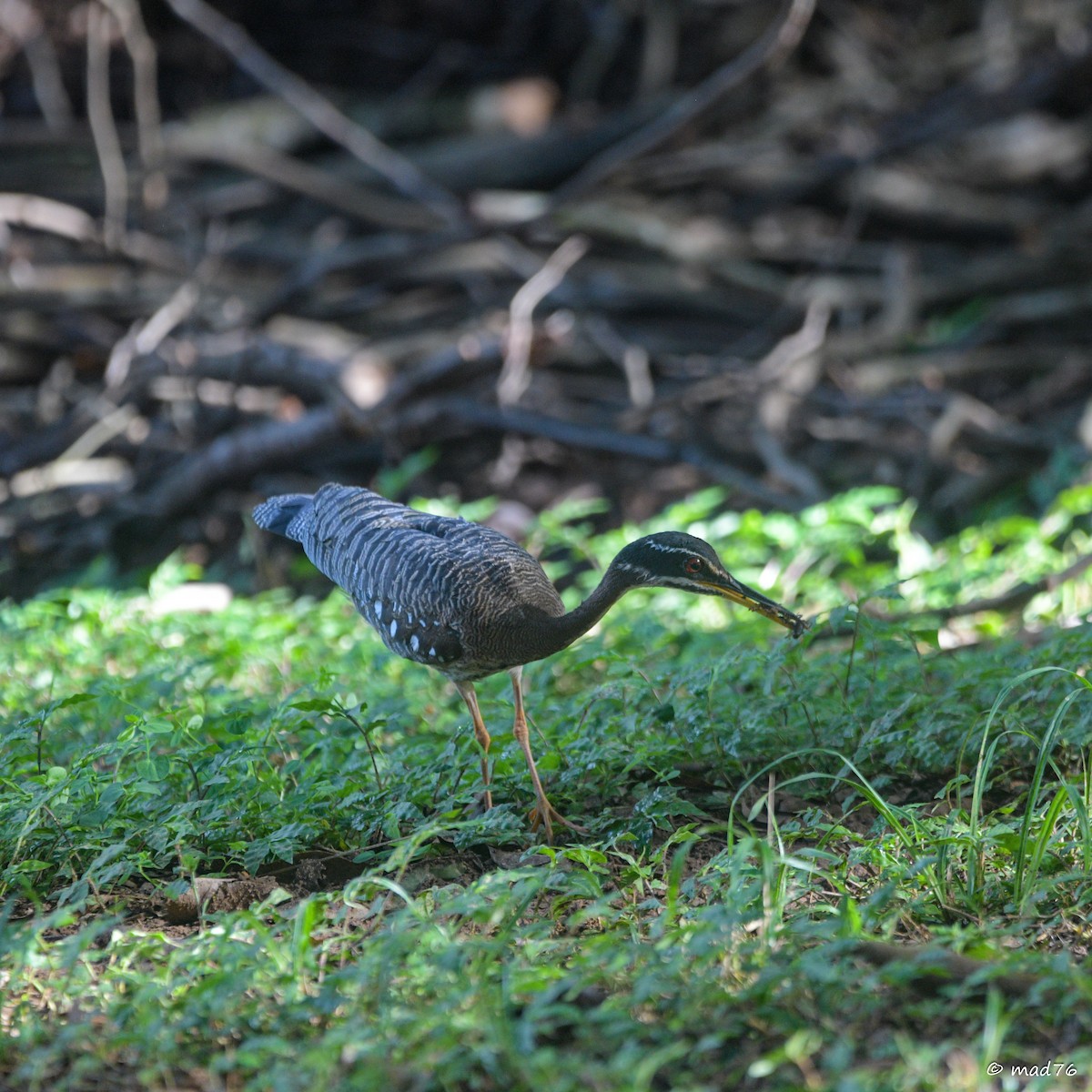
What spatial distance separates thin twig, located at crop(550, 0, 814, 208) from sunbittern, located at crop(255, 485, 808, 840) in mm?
4697

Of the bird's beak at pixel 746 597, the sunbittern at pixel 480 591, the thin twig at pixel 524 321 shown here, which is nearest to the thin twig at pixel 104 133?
the thin twig at pixel 524 321

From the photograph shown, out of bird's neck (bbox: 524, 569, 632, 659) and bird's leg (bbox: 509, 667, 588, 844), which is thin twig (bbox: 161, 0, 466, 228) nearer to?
bird's neck (bbox: 524, 569, 632, 659)

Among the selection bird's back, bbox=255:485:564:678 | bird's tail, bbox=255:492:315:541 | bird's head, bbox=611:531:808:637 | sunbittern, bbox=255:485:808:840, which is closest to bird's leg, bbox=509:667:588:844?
sunbittern, bbox=255:485:808:840

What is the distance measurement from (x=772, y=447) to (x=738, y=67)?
233cm

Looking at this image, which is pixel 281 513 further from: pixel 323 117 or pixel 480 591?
pixel 323 117

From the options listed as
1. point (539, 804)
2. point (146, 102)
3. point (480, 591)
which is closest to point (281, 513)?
point (480, 591)

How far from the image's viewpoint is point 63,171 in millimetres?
9234

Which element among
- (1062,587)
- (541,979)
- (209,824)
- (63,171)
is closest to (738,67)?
(1062,587)

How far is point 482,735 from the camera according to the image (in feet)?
12.6

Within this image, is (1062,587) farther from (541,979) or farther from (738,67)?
(738,67)

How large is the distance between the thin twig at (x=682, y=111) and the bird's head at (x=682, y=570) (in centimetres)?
489

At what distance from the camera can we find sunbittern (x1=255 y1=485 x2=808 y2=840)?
144 inches

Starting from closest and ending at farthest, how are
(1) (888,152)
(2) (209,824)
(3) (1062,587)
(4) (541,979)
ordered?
1. (4) (541,979)
2. (2) (209,824)
3. (3) (1062,587)
4. (1) (888,152)

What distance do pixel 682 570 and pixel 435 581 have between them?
2.48 ft
